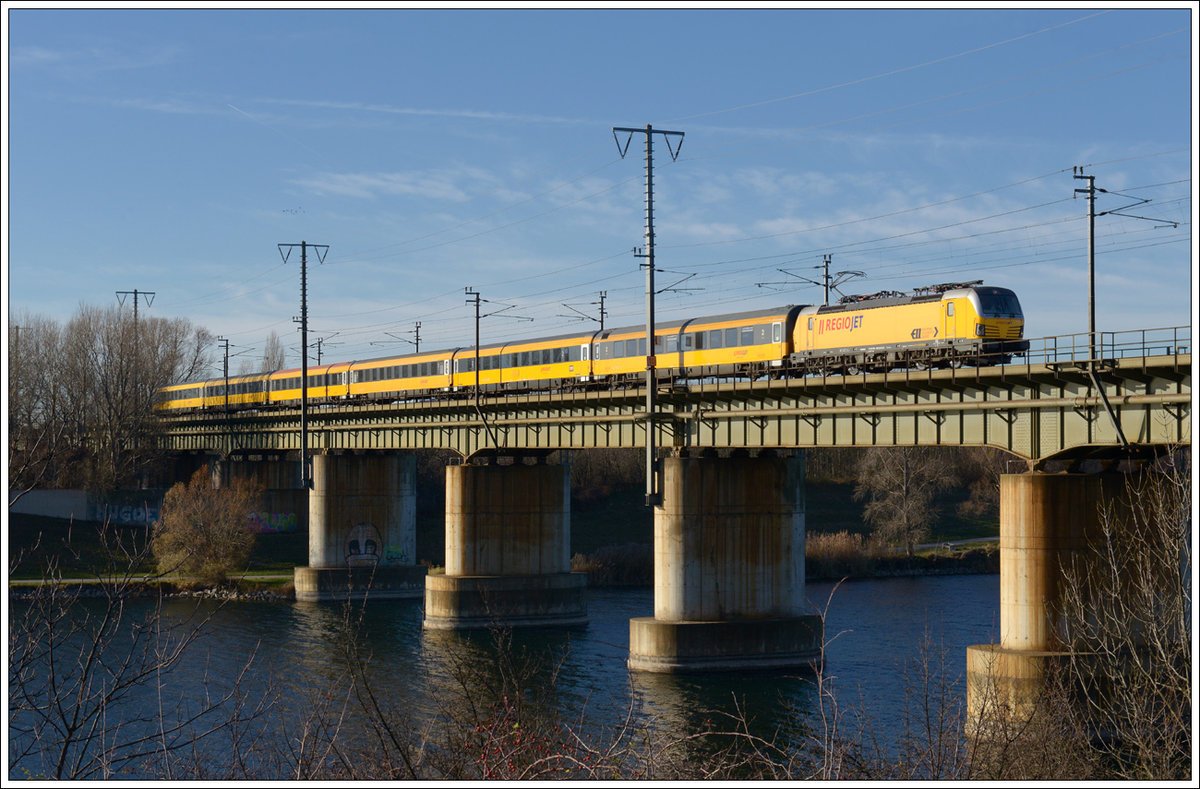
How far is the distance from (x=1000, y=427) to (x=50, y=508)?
70429 mm

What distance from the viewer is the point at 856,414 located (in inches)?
1610

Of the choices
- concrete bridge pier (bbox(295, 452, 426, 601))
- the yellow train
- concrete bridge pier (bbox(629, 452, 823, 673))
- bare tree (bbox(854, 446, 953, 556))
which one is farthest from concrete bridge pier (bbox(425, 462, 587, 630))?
bare tree (bbox(854, 446, 953, 556))

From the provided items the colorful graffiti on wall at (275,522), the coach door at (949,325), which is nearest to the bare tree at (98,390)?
the colorful graffiti on wall at (275,522)

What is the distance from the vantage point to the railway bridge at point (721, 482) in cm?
3167

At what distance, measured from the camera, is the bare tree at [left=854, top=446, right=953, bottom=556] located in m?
83.6

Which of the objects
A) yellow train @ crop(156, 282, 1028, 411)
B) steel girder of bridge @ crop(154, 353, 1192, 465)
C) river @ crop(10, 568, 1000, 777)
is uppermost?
yellow train @ crop(156, 282, 1028, 411)

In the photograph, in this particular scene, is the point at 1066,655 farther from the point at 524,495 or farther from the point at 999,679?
the point at 524,495

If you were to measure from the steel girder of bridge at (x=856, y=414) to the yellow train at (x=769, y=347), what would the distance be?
1.50 m

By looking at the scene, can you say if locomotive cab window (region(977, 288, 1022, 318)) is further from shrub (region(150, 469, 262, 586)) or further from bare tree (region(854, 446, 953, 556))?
shrub (region(150, 469, 262, 586))

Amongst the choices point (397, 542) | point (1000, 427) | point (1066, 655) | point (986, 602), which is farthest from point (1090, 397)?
point (397, 542)

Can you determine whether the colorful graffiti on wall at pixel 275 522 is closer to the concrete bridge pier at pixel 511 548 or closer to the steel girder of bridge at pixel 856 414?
the steel girder of bridge at pixel 856 414

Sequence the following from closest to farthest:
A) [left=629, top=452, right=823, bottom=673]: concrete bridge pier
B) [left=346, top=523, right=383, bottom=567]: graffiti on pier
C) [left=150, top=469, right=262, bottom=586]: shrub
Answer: [left=629, top=452, right=823, bottom=673]: concrete bridge pier
[left=150, top=469, right=262, bottom=586]: shrub
[left=346, top=523, right=383, bottom=567]: graffiti on pier

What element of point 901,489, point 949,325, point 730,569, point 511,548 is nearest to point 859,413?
point 949,325

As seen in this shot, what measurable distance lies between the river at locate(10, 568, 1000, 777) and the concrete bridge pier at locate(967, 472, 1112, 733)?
3.25 feet
